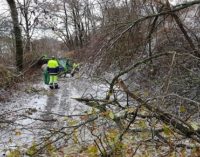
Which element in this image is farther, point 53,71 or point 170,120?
point 53,71

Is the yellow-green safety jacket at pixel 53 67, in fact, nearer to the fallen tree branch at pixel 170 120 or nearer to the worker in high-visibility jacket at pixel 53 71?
the worker in high-visibility jacket at pixel 53 71

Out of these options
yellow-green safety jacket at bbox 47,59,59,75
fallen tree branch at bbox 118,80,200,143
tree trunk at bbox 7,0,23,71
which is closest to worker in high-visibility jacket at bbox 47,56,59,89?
yellow-green safety jacket at bbox 47,59,59,75

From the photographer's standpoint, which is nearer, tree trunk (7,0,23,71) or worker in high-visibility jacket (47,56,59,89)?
worker in high-visibility jacket (47,56,59,89)

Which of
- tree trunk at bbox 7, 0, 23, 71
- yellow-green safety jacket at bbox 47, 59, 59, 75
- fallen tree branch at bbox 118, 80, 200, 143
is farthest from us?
tree trunk at bbox 7, 0, 23, 71

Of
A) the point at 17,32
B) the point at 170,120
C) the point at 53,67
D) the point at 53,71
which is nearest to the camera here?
the point at 170,120

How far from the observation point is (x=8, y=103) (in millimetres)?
17422

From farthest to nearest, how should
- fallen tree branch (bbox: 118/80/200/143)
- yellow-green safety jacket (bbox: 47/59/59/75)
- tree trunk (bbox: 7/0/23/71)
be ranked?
tree trunk (bbox: 7/0/23/71) < yellow-green safety jacket (bbox: 47/59/59/75) < fallen tree branch (bbox: 118/80/200/143)

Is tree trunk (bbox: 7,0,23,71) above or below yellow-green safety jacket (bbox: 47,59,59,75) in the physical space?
above

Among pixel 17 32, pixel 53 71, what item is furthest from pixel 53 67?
pixel 17 32

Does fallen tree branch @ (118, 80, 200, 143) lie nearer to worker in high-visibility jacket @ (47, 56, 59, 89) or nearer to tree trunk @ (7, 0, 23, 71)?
worker in high-visibility jacket @ (47, 56, 59, 89)

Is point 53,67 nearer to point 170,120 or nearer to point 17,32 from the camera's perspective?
point 17,32

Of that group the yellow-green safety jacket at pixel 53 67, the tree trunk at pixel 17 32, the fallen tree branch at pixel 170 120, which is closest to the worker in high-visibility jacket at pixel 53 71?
the yellow-green safety jacket at pixel 53 67

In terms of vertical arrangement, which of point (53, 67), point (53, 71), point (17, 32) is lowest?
point (53, 71)

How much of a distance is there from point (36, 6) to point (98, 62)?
791 inches
